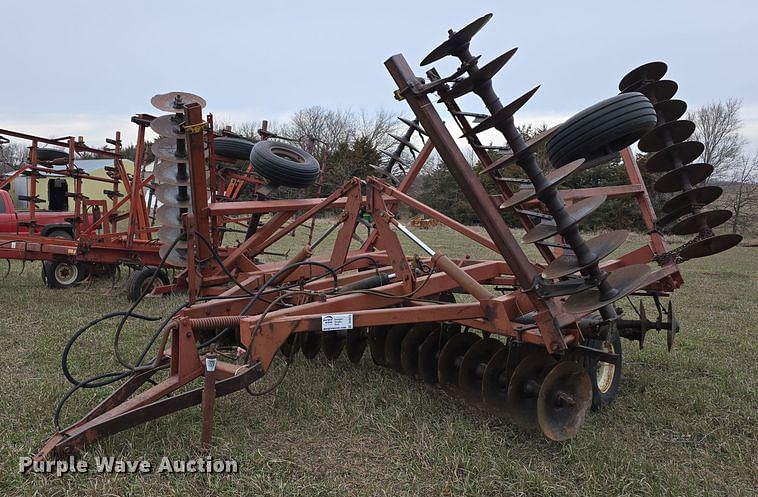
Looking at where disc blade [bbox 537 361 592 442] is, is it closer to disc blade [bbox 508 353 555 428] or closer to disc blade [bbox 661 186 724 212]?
disc blade [bbox 508 353 555 428]

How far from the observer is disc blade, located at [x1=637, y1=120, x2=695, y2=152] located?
3.63 metres

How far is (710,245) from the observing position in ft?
12.1

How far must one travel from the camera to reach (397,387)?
12.3 ft

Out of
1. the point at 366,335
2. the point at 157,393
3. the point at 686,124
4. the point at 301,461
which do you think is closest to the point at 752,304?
the point at 686,124

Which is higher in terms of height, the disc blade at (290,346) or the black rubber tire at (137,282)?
the black rubber tire at (137,282)

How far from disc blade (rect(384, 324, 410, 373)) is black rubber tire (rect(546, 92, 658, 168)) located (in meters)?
1.84

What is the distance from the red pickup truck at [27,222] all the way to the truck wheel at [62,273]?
203cm

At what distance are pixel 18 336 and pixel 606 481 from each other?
16.3ft

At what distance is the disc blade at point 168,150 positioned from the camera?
13.3 feet

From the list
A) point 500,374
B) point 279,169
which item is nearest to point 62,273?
point 279,169

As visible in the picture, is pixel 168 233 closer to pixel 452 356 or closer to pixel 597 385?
pixel 452 356

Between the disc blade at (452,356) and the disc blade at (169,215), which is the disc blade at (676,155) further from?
the disc blade at (169,215)

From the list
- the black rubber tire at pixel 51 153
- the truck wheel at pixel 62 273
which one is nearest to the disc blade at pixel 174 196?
the truck wheel at pixel 62 273

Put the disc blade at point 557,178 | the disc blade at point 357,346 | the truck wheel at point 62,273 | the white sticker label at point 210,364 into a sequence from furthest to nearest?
the truck wheel at point 62,273
the disc blade at point 357,346
the white sticker label at point 210,364
the disc blade at point 557,178
